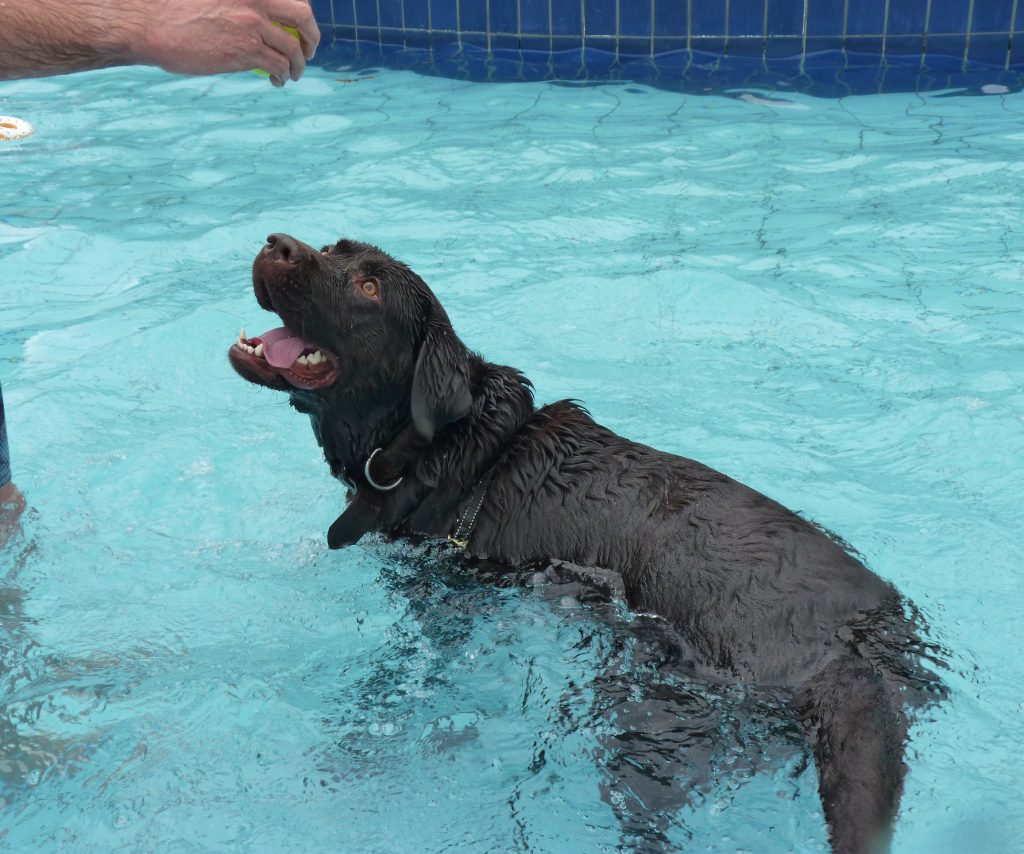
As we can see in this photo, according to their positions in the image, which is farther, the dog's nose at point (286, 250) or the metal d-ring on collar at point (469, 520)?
the metal d-ring on collar at point (469, 520)

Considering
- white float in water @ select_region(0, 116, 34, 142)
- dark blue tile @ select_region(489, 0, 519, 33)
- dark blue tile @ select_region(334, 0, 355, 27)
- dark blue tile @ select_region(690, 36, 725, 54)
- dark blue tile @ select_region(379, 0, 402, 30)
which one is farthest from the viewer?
dark blue tile @ select_region(334, 0, 355, 27)

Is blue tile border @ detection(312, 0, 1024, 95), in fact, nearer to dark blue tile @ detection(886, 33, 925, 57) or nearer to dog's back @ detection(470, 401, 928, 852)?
dark blue tile @ detection(886, 33, 925, 57)

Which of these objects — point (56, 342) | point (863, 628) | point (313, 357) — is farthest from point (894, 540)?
point (56, 342)

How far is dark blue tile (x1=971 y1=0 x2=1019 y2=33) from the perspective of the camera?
1035cm

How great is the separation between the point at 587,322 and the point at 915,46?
19.1 feet

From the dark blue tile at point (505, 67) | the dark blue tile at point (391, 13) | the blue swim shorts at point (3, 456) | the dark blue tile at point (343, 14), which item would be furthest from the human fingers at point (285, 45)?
the dark blue tile at point (343, 14)

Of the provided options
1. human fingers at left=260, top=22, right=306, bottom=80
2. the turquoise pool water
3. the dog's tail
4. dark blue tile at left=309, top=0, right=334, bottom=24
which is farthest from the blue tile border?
the dog's tail

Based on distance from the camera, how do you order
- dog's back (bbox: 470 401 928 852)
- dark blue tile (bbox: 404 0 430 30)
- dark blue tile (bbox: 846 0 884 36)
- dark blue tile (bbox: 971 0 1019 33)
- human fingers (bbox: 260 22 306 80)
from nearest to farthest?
dog's back (bbox: 470 401 928 852), human fingers (bbox: 260 22 306 80), dark blue tile (bbox: 971 0 1019 33), dark blue tile (bbox: 846 0 884 36), dark blue tile (bbox: 404 0 430 30)

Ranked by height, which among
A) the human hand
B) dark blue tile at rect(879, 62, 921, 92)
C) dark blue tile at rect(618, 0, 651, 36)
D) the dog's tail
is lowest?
the dog's tail

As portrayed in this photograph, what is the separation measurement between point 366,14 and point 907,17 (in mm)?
5683

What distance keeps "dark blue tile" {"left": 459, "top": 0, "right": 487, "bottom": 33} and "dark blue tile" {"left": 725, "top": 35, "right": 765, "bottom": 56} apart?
2.59 meters

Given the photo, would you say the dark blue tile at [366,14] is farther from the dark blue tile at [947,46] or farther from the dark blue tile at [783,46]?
the dark blue tile at [947,46]

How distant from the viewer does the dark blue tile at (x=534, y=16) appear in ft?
37.4

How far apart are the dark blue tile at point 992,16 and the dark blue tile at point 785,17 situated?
1600 mm
